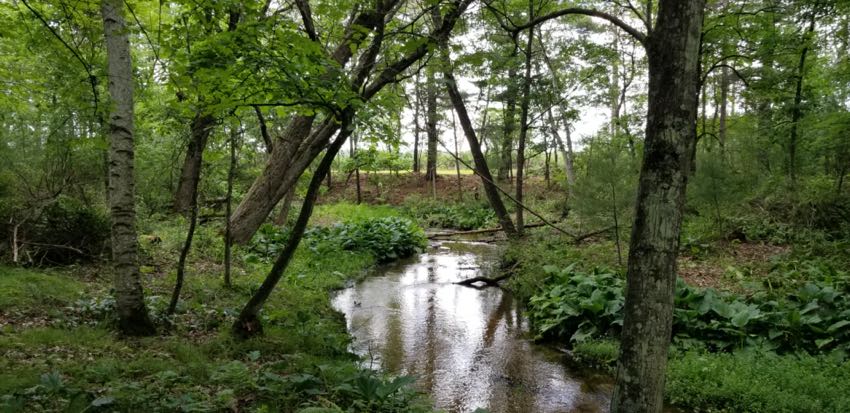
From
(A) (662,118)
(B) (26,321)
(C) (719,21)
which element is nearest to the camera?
(A) (662,118)

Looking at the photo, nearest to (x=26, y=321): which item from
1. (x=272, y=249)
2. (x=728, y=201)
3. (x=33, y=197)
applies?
(x=33, y=197)

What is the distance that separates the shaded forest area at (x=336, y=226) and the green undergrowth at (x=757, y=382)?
0.03 metres

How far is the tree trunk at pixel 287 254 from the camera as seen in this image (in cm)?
510

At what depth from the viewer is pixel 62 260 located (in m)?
7.46

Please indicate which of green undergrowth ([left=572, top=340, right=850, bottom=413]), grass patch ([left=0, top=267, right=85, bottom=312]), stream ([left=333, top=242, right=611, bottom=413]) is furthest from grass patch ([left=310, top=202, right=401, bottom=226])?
green undergrowth ([left=572, top=340, right=850, bottom=413])

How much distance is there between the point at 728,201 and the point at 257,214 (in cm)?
1078

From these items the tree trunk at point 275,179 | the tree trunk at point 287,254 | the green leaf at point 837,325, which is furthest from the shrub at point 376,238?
the green leaf at point 837,325

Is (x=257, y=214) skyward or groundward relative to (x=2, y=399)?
skyward

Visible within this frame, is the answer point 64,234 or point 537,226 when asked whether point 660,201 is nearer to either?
point 64,234

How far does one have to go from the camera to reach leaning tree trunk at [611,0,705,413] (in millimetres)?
3031

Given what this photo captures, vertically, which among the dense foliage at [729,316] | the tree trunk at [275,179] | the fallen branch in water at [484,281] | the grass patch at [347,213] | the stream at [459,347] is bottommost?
the stream at [459,347]

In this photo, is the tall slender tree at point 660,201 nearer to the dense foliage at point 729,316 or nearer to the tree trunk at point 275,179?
the dense foliage at point 729,316

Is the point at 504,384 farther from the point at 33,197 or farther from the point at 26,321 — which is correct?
the point at 33,197

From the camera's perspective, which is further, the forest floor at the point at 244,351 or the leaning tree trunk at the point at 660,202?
the forest floor at the point at 244,351
